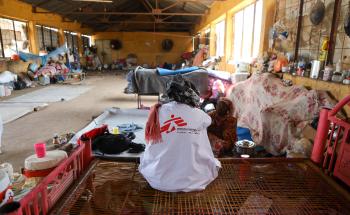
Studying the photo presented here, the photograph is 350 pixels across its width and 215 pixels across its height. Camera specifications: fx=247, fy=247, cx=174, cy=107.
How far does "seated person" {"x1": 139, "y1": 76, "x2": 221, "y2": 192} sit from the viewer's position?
5.06 feet

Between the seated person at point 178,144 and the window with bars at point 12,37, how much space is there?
838cm

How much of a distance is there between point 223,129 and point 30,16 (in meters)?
9.56

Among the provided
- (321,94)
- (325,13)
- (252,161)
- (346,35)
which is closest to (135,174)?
(252,161)

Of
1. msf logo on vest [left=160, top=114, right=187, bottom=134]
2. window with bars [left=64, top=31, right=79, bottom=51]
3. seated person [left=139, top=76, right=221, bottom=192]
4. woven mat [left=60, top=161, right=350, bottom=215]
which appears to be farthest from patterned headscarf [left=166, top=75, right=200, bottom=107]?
window with bars [left=64, top=31, right=79, bottom=51]

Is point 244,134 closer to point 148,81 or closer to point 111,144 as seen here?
point 111,144

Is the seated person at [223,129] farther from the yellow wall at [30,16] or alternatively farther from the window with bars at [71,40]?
the window with bars at [71,40]

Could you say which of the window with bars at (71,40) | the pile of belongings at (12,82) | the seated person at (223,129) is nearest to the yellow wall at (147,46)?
the window with bars at (71,40)

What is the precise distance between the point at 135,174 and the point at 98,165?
12.6 inches

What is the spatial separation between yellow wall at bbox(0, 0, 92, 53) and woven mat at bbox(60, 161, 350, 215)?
26.9 feet

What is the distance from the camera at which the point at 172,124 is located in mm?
1552

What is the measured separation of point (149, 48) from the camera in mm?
16516

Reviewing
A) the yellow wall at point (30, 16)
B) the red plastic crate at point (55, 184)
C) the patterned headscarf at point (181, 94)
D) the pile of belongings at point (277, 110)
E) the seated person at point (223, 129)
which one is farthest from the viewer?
the yellow wall at point (30, 16)

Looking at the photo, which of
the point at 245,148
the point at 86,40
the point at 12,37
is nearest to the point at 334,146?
the point at 245,148

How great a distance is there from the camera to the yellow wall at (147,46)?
1634cm
